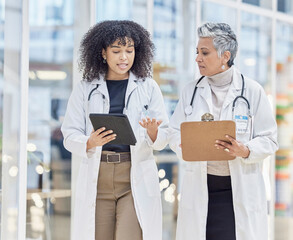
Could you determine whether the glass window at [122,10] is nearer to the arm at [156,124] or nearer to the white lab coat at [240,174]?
the arm at [156,124]

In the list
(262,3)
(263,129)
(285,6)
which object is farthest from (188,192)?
(285,6)

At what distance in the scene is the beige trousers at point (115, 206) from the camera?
127 inches

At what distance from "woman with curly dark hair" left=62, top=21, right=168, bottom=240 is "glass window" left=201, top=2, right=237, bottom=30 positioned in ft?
8.26

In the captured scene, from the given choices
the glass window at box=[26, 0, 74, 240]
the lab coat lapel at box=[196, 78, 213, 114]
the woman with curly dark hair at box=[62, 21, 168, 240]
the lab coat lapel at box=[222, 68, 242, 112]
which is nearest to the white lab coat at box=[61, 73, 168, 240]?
the woman with curly dark hair at box=[62, 21, 168, 240]

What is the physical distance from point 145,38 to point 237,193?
106cm

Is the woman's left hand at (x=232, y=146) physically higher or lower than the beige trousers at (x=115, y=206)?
higher

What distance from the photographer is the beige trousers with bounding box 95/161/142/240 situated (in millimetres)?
3223

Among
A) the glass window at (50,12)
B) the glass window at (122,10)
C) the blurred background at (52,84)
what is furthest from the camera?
the glass window at (122,10)

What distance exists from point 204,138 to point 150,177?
17.8 inches

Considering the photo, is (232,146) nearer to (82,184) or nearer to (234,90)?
(234,90)

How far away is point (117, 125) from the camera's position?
303cm

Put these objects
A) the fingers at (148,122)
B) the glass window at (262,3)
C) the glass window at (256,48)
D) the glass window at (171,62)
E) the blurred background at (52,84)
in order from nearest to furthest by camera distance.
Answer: the fingers at (148,122) → the blurred background at (52,84) → the glass window at (171,62) → the glass window at (256,48) → the glass window at (262,3)

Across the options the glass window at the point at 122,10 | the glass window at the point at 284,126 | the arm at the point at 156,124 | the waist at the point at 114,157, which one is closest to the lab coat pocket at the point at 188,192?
the arm at the point at 156,124

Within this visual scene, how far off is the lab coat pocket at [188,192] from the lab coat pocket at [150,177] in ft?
0.53
